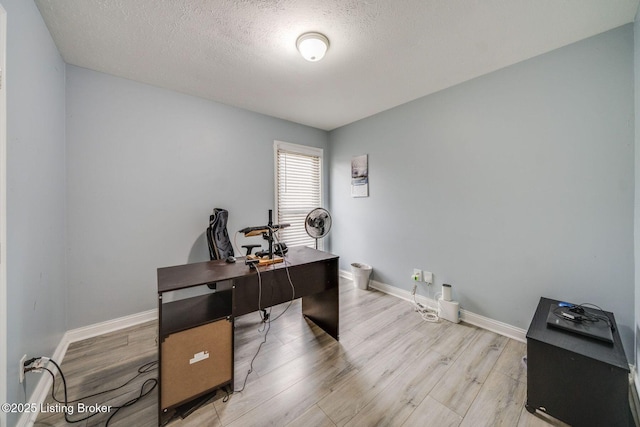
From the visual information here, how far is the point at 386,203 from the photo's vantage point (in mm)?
3131

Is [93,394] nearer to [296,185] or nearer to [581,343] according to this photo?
[296,185]

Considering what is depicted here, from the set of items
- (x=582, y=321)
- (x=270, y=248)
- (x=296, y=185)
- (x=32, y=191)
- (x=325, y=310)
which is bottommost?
(x=325, y=310)

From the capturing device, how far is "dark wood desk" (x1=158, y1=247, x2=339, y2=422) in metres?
1.30

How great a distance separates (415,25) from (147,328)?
355 cm

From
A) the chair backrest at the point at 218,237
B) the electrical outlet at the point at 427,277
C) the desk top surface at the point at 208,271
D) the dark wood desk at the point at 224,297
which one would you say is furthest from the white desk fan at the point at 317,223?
the electrical outlet at the point at 427,277

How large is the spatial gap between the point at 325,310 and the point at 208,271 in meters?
1.17

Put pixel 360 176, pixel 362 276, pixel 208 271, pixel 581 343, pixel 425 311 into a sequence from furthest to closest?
1. pixel 360 176
2. pixel 362 276
3. pixel 425 311
4. pixel 208 271
5. pixel 581 343

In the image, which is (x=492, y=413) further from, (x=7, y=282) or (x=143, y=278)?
(x=143, y=278)

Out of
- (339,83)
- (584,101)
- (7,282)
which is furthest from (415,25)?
(7,282)

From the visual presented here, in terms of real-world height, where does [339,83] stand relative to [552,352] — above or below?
above

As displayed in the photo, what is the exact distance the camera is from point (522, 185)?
203cm

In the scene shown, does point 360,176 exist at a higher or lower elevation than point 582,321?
higher

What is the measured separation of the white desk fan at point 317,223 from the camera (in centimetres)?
238

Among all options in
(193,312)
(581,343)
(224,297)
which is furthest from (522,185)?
(193,312)
